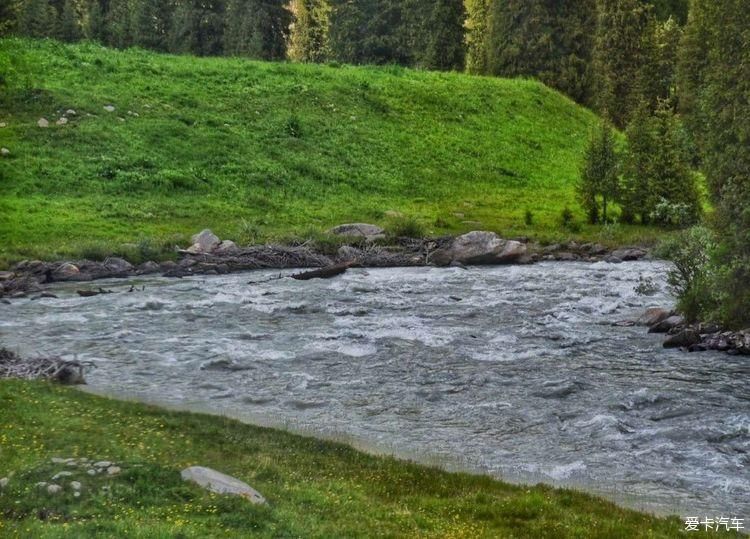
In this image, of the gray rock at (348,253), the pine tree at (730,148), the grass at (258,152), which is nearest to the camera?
the pine tree at (730,148)

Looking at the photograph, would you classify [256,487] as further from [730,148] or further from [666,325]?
[666,325]

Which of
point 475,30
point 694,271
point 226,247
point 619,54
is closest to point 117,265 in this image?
point 226,247

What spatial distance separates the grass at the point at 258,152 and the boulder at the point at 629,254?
8.39ft

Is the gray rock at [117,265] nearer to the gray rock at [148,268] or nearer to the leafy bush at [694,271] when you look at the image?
the gray rock at [148,268]

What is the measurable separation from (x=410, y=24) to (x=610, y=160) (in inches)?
2074

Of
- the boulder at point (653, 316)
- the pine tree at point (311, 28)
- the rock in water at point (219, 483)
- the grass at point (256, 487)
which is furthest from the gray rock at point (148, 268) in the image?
the pine tree at point (311, 28)

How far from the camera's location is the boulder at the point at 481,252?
39.1 m

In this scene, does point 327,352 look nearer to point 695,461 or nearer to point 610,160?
point 695,461

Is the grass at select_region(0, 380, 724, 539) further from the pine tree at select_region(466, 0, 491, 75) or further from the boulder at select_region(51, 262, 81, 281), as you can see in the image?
the pine tree at select_region(466, 0, 491, 75)

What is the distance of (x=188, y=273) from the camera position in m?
35.0

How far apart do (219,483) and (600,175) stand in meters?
40.2

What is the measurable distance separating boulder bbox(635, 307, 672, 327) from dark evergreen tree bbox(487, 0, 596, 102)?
184 ft

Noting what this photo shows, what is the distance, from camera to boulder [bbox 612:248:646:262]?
132 feet

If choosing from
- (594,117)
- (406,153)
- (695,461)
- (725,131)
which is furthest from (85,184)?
(594,117)
